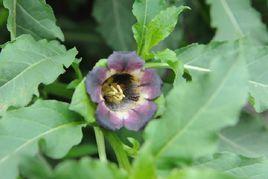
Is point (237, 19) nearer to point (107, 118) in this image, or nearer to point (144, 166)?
point (107, 118)

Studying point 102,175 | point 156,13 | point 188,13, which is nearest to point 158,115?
point 156,13

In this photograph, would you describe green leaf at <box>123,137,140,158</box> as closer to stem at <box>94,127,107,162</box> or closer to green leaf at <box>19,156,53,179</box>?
stem at <box>94,127,107,162</box>

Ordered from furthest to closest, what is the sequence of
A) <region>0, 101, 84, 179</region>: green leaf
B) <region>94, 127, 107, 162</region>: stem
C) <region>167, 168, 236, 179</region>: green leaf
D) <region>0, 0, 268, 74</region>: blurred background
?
1. <region>0, 0, 268, 74</region>: blurred background
2. <region>94, 127, 107, 162</region>: stem
3. <region>0, 101, 84, 179</region>: green leaf
4. <region>167, 168, 236, 179</region>: green leaf

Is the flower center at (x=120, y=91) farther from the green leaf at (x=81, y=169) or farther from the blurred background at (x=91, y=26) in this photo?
the blurred background at (x=91, y=26)

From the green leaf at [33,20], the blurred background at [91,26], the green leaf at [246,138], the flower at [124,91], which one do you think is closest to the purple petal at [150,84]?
the flower at [124,91]

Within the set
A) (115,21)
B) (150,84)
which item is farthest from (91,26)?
(150,84)

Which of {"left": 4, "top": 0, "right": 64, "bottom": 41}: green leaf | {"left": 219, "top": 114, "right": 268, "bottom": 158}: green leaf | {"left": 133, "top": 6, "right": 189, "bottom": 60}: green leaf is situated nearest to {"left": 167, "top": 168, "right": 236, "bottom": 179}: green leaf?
{"left": 133, "top": 6, "right": 189, "bottom": 60}: green leaf
